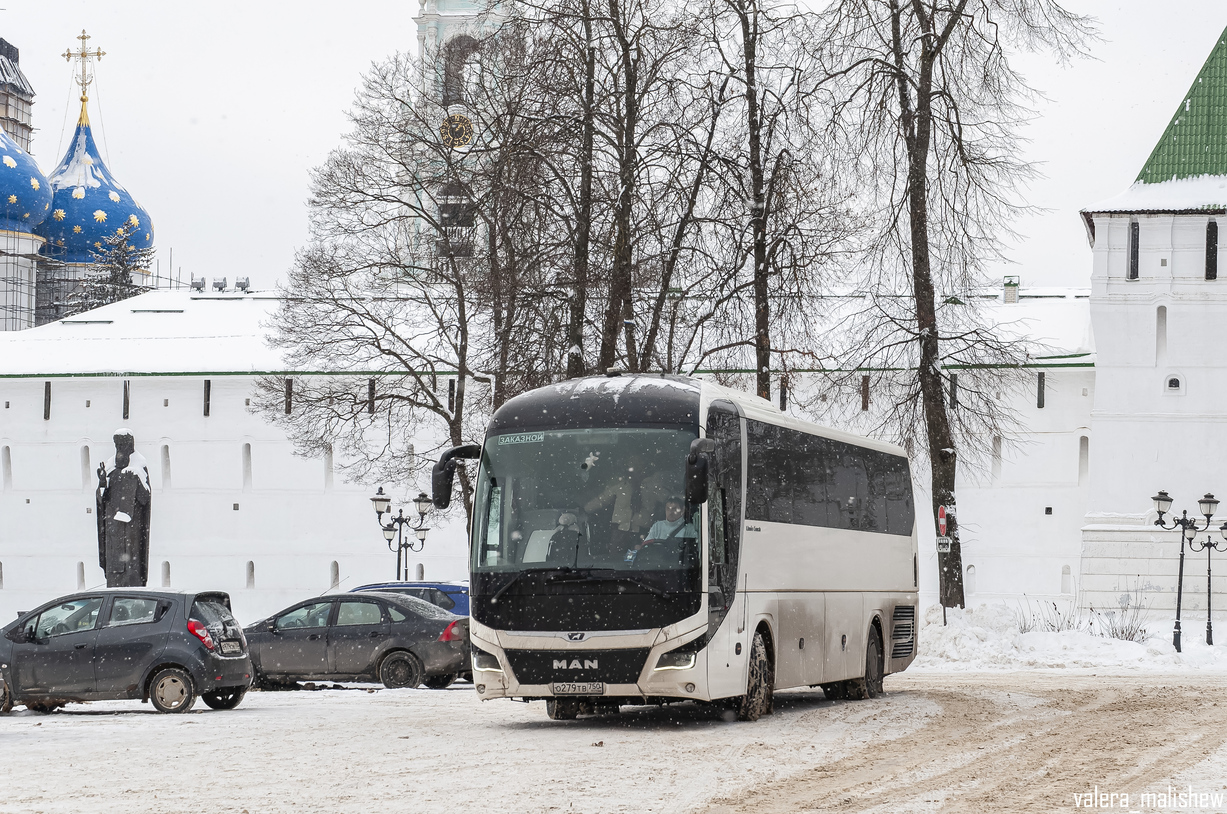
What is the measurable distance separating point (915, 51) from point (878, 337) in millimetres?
4887

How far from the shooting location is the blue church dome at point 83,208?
3059 inches

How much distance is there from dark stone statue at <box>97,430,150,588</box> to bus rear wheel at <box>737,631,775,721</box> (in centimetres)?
1747

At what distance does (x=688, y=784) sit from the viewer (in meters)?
9.59

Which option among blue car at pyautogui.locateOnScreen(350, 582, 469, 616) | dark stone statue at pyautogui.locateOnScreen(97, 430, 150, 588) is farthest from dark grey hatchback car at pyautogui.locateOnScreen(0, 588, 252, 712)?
dark stone statue at pyautogui.locateOnScreen(97, 430, 150, 588)

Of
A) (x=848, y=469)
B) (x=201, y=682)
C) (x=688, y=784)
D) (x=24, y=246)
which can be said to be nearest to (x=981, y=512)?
(x=848, y=469)

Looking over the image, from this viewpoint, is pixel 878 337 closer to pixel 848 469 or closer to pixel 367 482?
pixel 848 469

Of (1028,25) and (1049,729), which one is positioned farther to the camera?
(1028,25)

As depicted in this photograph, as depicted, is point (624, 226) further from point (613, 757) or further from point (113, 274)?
point (113, 274)

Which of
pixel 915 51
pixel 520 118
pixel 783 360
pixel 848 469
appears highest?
pixel 915 51

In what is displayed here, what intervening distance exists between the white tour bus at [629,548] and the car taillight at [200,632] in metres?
3.68

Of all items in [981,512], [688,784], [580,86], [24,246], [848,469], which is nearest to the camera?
[688,784]

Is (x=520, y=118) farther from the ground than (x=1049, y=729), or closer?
farther from the ground

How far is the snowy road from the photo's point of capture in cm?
895

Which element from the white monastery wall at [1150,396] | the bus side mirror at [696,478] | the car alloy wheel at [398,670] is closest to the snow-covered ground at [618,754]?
the car alloy wheel at [398,670]
